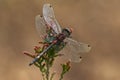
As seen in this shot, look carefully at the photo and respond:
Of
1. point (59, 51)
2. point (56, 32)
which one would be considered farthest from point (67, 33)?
point (59, 51)

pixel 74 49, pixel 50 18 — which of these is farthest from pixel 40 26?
pixel 74 49

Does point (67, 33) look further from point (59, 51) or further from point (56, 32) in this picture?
point (59, 51)

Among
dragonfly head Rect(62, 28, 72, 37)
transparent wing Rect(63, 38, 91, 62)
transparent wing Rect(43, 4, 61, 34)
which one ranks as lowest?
transparent wing Rect(63, 38, 91, 62)

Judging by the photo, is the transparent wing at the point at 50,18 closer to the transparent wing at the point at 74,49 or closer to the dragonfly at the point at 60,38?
the dragonfly at the point at 60,38

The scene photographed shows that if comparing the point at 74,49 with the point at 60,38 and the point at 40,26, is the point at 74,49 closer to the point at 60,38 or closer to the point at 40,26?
the point at 60,38

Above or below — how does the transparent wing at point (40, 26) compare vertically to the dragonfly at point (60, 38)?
above

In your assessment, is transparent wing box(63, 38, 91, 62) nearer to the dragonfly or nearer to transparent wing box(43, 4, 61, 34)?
the dragonfly

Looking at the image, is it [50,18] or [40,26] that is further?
[50,18]

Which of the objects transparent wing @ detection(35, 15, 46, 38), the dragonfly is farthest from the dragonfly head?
transparent wing @ detection(35, 15, 46, 38)

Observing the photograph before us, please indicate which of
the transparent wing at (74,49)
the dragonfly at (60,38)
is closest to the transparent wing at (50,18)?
the dragonfly at (60,38)
